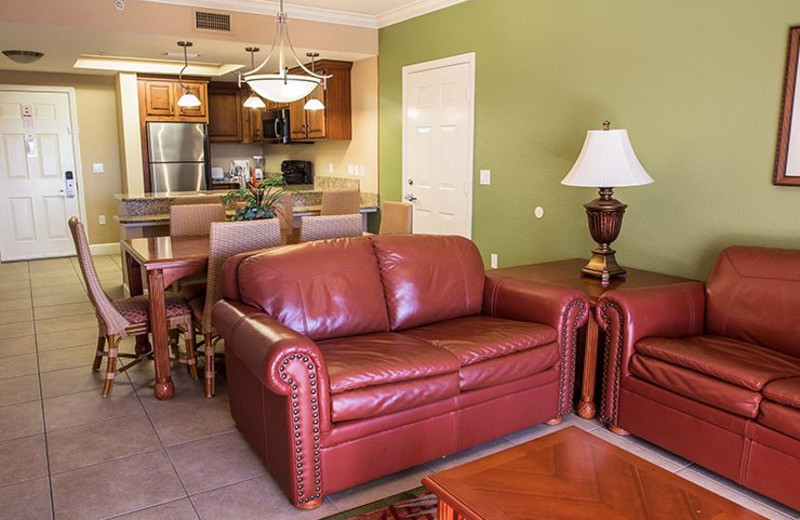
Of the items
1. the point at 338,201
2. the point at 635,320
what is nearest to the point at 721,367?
the point at 635,320

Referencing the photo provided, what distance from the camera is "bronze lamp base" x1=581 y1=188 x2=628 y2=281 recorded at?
3.43 metres

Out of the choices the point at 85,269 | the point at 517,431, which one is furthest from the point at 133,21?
the point at 517,431

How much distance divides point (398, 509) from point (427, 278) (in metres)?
1.27

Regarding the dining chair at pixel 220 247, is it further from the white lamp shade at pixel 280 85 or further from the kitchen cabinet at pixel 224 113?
the kitchen cabinet at pixel 224 113

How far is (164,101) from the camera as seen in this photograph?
7.89m

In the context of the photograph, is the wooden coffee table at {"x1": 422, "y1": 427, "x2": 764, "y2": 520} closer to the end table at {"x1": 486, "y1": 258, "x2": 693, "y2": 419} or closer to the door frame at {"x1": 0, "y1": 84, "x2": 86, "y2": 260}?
the end table at {"x1": 486, "y1": 258, "x2": 693, "y2": 419}

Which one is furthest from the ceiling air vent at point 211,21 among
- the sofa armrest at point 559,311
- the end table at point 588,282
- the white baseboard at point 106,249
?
the white baseboard at point 106,249

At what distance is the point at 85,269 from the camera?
3324 mm

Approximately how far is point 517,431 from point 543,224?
195cm

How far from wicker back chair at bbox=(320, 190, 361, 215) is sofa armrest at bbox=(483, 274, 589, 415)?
8.63ft

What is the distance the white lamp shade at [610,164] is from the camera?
3299 mm

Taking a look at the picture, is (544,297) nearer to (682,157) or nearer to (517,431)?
(517,431)

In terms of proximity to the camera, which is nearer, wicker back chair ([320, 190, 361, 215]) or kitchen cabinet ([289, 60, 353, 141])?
wicker back chair ([320, 190, 361, 215])

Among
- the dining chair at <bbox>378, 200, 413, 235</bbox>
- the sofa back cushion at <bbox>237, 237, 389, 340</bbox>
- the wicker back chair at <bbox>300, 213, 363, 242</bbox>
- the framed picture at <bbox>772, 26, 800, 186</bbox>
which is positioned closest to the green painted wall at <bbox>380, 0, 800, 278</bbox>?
the framed picture at <bbox>772, 26, 800, 186</bbox>
